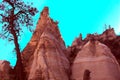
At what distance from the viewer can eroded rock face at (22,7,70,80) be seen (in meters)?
31.6

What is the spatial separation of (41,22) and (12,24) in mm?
8496

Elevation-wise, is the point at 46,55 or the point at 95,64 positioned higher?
the point at 46,55

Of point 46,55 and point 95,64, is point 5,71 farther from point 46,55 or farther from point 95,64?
point 95,64

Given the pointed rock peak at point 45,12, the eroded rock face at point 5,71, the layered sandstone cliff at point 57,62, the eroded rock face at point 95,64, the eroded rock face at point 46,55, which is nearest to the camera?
the eroded rock face at point 46,55

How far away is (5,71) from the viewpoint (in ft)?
112

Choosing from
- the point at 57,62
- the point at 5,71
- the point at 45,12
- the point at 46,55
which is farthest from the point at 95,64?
the point at 45,12

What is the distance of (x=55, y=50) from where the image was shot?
3459cm

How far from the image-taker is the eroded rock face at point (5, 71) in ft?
109

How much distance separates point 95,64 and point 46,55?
15.3 feet

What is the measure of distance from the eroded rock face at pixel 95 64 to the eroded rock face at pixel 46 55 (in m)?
1.12

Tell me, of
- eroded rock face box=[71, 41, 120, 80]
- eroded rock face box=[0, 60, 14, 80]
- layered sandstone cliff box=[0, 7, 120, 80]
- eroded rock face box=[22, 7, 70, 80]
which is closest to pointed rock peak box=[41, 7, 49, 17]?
eroded rock face box=[22, 7, 70, 80]

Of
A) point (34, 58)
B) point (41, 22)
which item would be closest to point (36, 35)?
point (41, 22)

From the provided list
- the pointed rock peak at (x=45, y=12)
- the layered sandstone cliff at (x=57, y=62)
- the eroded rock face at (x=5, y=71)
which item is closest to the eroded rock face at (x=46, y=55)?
the layered sandstone cliff at (x=57, y=62)

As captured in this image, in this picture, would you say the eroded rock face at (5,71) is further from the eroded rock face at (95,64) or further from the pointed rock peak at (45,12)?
the pointed rock peak at (45,12)
